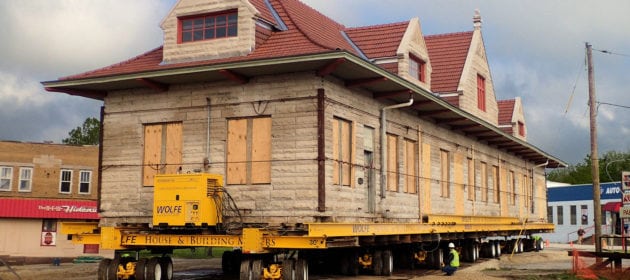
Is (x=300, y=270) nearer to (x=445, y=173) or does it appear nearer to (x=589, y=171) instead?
(x=445, y=173)

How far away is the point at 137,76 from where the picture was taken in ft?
65.4

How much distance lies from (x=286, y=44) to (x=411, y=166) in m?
6.95

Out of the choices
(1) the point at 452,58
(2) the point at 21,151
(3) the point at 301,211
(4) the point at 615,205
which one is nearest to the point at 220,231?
(3) the point at 301,211

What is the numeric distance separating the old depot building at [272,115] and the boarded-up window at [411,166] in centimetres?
4

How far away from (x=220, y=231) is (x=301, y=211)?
210 centimetres

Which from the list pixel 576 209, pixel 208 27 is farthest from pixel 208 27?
pixel 576 209

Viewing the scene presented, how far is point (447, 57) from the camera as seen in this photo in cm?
3453

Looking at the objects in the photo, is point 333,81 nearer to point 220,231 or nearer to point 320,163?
point 320,163

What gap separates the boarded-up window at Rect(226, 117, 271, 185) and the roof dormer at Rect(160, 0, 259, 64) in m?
2.12

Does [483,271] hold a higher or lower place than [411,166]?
lower

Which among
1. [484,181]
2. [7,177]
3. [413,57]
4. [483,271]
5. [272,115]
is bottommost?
[483,271]

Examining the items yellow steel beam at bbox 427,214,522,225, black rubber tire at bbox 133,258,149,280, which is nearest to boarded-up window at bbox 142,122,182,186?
black rubber tire at bbox 133,258,149,280

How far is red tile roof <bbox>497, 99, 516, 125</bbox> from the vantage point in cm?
4175

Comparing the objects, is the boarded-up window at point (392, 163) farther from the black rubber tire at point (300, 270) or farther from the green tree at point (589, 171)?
the green tree at point (589, 171)
